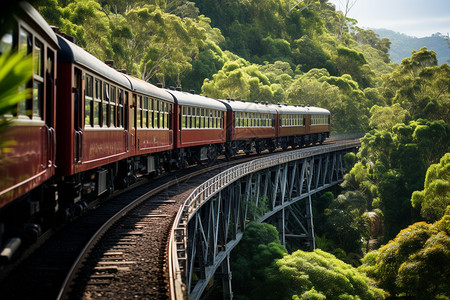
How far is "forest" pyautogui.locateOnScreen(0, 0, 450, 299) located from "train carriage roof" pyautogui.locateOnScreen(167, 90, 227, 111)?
6505 millimetres

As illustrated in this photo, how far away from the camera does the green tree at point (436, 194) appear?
1257 inches

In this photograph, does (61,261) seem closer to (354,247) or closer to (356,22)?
(354,247)

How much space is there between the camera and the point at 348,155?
48562mm

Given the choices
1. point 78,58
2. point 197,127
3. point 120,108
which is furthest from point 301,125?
point 78,58

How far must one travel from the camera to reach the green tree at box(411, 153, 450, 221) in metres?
Result: 31.9

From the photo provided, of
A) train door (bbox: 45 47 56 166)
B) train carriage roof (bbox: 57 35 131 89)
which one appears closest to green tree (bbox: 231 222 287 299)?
train carriage roof (bbox: 57 35 131 89)

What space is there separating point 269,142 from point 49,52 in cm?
3127

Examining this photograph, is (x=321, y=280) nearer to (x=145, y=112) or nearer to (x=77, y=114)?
(x=145, y=112)

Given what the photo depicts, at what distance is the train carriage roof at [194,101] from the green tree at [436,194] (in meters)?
14.3

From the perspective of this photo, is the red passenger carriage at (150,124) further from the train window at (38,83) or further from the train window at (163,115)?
the train window at (38,83)

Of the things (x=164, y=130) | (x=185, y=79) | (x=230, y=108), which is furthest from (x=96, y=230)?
(x=185, y=79)

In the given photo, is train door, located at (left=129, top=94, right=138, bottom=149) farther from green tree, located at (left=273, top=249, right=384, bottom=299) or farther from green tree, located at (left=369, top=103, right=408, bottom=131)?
green tree, located at (left=369, top=103, right=408, bottom=131)

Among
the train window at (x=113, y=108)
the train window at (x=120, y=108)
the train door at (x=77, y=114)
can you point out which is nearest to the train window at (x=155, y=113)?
the train window at (x=120, y=108)

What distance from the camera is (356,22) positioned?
13850 centimetres
